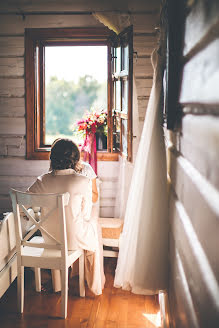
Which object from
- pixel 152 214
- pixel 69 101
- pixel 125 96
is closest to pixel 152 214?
pixel 152 214

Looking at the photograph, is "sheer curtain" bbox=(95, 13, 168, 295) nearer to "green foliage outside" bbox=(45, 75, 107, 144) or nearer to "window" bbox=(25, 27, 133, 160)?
"window" bbox=(25, 27, 133, 160)

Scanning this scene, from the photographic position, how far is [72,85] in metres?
4.52

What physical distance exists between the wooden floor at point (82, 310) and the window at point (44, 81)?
147 cm

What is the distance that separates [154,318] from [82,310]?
59 centimetres

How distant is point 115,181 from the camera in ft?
14.4

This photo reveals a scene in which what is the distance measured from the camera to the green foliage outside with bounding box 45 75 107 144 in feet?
14.6

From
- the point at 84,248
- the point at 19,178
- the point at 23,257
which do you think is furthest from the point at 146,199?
the point at 19,178

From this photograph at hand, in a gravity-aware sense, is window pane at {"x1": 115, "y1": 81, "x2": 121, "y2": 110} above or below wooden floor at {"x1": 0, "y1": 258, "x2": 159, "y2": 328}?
above

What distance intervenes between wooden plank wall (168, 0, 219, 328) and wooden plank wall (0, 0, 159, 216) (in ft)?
8.64

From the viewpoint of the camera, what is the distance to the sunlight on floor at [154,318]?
2814 millimetres

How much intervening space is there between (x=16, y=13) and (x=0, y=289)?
117 inches

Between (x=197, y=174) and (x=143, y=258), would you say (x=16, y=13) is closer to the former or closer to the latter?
(x=143, y=258)

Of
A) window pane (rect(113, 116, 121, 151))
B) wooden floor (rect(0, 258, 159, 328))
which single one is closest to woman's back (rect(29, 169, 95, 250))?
wooden floor (rect(0, 258, 159, 328))

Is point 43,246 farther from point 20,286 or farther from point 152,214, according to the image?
point 152,214
